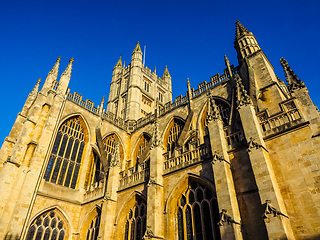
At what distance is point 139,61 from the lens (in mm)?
34312

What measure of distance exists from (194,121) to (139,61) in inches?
756

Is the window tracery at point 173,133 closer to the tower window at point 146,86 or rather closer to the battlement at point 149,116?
the battlement at point 149,116

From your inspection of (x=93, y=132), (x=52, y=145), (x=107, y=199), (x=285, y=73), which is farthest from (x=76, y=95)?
(x=285, y=73)

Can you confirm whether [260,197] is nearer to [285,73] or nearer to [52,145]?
[285,73]

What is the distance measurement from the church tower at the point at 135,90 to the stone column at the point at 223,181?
56.8 ft

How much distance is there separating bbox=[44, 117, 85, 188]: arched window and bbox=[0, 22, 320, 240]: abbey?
0.08m

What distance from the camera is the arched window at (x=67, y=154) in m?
16.8

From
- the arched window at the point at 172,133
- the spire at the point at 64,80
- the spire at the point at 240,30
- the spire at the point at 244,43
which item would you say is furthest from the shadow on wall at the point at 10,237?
the spire at the point at 240,30

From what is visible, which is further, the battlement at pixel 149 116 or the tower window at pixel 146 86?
the tower window at pixel 146 86

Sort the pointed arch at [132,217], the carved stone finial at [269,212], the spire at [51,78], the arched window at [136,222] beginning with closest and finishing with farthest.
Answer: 1. the carved stone finial at [269,212]
2. the arched window at [136,222]
3. the pointed arch at [132,217]
4. the spire at [51,78]

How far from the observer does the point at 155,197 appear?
11258 millimetres

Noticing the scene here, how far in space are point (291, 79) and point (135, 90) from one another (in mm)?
21084

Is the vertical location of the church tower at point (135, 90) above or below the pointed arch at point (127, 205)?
above

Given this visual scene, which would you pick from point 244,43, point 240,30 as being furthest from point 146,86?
point 244,43
